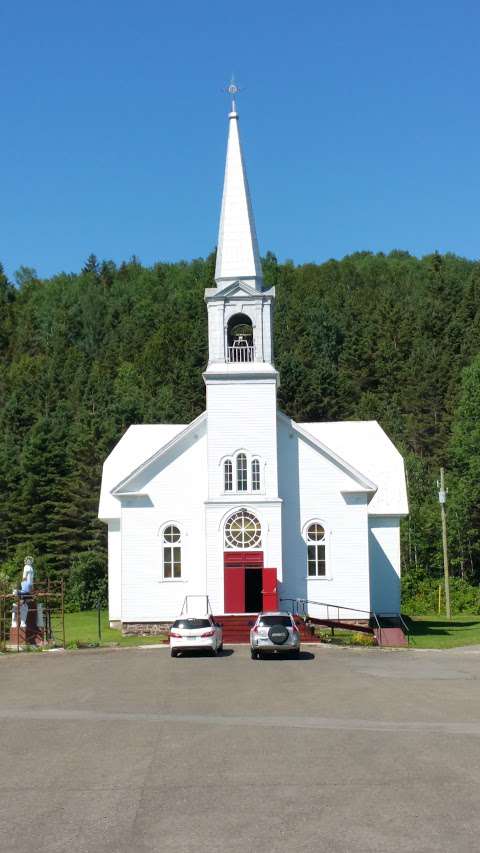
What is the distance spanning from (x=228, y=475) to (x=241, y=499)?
1115 mm

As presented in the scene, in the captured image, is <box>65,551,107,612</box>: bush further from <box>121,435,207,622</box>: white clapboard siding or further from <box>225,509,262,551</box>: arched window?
<box>225,509,262,551</box>: arched window

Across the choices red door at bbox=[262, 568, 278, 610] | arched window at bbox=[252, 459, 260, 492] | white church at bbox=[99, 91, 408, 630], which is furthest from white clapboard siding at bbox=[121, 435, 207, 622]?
red door at bbox=[262, 568, 278, 610]

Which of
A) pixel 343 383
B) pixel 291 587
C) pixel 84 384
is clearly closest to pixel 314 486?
pixel 291 587

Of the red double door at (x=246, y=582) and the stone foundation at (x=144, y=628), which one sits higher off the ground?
the red double door at (x=246, y=582)

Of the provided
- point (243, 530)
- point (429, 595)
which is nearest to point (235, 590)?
point (243, 530)

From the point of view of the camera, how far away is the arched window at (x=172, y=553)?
42125 mm

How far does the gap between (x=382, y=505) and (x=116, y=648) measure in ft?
54.4

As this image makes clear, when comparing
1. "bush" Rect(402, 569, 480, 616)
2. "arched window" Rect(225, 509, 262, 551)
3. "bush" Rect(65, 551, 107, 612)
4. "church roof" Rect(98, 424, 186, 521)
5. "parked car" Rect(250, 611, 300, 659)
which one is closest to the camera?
"parked car" Rect(250, 611, 300, 659)

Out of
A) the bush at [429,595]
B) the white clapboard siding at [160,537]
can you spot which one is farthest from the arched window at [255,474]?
the bush at [429,595]

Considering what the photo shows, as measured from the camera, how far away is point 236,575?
40812mm

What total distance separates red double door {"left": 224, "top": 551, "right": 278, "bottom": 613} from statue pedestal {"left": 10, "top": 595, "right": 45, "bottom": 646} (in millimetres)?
7612

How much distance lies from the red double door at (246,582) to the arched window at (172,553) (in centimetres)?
223

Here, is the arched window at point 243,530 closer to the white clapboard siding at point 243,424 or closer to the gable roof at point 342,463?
the white clapboard siding at point 243,424

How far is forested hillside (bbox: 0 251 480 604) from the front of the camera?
70.9 m
